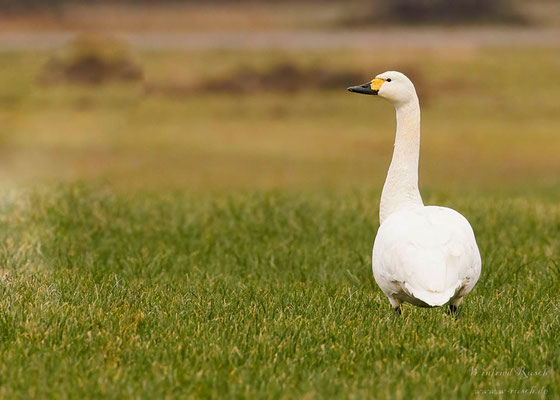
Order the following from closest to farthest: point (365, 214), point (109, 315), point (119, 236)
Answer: point (109, 315) < point (119, 236) < point (365, 214)

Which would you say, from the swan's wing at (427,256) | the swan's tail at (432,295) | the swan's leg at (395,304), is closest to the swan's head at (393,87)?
the swan's wing at (427,256)

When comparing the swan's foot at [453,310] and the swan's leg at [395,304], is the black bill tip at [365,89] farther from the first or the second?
the swan's foot at [453,310]

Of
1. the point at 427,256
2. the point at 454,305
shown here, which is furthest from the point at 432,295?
the point at 454,305

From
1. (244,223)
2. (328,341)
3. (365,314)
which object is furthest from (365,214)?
(328,341)

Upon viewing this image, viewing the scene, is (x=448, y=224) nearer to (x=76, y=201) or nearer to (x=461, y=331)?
(x=461, y=331)

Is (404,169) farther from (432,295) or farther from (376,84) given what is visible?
(432,295)

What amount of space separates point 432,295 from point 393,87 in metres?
1.82

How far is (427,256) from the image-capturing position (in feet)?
16.9

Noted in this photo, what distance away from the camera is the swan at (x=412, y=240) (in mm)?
5082

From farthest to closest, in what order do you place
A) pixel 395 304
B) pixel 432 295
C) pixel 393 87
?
1. pixel 393 87
2. pixel 395 304
3. pixel 432 295

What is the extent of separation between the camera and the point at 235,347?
4746 millimetres

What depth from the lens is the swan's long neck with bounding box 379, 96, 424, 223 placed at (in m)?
6.16

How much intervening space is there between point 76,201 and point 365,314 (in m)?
5.92

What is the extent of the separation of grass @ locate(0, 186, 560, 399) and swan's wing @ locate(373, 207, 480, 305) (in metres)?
0.30
